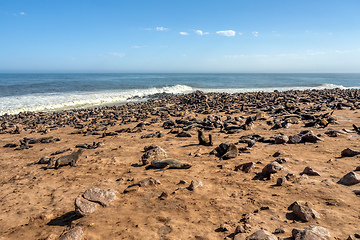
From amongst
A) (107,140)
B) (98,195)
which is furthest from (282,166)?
(107,140)

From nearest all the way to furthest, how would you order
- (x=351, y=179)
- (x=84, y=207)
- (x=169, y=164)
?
1. (x=84, y=207)
2. (x=351, y=179)
3. (x=169, y=164)

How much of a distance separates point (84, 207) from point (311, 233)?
3621mm

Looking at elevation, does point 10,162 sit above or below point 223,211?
below

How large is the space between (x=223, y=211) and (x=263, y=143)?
4.25 meters

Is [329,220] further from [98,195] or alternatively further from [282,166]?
[98,195]

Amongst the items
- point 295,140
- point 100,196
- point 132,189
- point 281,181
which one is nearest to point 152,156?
point 132,189

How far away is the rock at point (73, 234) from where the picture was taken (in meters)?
3.33

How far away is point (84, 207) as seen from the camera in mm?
3996

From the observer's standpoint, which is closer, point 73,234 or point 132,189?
point 73,234

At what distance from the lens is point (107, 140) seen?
391 inches

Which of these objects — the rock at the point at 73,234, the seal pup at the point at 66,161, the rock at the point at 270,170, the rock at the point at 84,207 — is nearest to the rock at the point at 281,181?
the rock at the point at 270,170

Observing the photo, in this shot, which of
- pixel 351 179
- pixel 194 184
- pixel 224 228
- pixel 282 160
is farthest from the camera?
pixel 282 160

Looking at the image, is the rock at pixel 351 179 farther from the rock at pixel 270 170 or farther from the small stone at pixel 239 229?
the small stone at pixel 239 229

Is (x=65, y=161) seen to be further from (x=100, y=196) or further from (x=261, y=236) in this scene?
(x=261, y=236)
